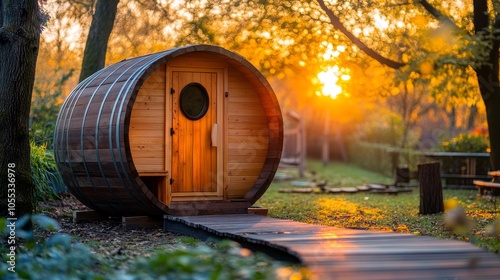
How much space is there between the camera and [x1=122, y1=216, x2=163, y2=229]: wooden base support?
10625mm

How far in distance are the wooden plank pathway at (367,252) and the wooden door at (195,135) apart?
2262 mm

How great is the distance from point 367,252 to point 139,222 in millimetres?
4802

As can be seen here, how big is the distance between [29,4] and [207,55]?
3292 mm

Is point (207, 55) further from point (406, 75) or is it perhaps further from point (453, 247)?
point (453, 247)

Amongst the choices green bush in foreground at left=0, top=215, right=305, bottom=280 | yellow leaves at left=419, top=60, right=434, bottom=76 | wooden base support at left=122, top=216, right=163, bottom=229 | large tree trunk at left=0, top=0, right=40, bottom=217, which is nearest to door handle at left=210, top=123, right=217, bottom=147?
wooden base support at left=122, top=216, right=163, bottom=229

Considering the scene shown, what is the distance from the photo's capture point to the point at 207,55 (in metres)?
11.4

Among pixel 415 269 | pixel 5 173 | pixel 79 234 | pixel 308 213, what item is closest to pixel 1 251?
pixel 5 173

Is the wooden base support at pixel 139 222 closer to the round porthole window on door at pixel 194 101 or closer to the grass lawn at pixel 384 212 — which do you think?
the round porthole window on door at pixel 194 101

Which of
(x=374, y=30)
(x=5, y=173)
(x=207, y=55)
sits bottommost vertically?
(x=5, y=173)

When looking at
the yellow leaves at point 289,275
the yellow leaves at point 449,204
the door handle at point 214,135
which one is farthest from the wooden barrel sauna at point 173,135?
the yellow leaves at point 289,275

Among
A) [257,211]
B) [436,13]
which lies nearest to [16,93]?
[257,211]

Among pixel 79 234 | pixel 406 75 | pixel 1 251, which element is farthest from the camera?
pixel 406 75

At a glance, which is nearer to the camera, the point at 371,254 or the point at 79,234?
the point at 371,254

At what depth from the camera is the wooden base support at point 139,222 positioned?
1062 cm
